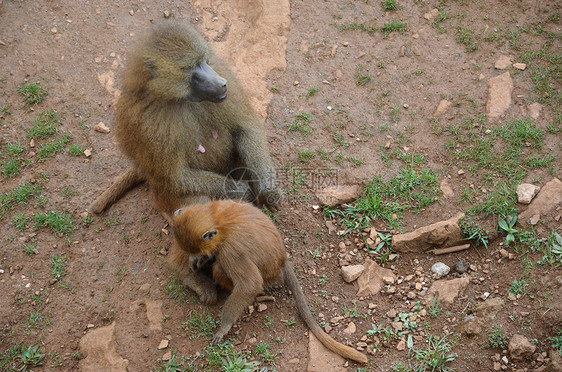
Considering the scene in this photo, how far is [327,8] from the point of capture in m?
6.58

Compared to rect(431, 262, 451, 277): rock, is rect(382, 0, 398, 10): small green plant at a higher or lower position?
higher

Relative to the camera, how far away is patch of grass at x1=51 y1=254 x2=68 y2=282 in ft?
15.3

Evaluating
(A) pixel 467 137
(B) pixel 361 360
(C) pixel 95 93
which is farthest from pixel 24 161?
(A) pixel 467 137

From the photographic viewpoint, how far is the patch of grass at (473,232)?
14.7ft

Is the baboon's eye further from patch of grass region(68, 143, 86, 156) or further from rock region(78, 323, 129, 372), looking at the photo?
patch of grass region(68, 143, 86, 156)

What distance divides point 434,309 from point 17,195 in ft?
13.0

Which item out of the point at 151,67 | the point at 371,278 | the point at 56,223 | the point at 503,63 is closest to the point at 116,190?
the point at 56,223

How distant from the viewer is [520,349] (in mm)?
3631

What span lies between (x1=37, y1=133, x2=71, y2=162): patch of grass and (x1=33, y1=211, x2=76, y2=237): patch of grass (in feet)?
2.46

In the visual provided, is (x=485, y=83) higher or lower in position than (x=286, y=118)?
higher

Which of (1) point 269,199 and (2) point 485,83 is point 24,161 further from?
(2) point 485,83

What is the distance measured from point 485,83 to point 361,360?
3386mm

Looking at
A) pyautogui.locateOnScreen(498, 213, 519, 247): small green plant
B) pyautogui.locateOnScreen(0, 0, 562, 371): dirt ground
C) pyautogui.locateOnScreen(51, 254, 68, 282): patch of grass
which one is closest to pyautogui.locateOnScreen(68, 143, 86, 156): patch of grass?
pyautogui.locateOnScreen(0, 0, 562, 371): dirt ground

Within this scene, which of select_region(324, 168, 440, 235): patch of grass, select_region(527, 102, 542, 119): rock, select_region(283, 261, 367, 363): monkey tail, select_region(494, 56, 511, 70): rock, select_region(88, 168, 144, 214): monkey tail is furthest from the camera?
select_region(494, 56, 511, 70): rock
